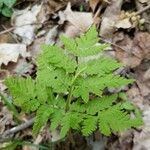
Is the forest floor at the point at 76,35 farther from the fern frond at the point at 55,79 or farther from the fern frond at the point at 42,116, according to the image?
the fern frond at the point at 55,79

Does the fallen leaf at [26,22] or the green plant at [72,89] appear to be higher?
the green plant at [72,89]

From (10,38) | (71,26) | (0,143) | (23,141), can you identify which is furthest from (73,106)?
(10,38)

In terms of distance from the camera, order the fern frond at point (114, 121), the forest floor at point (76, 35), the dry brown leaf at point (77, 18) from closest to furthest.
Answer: the fern frond at point (114, 121)
the forest floor at point (76, 35)
the dry brown leaf at point (77, 18)

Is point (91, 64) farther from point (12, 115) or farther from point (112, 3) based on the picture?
point (112, 3)

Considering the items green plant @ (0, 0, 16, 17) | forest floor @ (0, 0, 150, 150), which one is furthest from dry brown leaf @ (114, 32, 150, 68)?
green plant @ (0, 0, 16, 17)

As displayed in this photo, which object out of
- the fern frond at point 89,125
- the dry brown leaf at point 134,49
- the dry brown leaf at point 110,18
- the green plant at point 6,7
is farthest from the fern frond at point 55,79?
the green plant at point 6,7

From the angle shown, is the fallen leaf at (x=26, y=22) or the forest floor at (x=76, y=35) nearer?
A: the forest floor at (x=76, y=35)

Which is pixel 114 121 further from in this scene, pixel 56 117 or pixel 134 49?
pixel 134 49

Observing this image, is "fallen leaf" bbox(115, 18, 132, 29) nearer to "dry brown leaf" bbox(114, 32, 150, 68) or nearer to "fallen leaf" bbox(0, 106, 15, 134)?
"dry brown leaf" bbox(114, 32, 150, 68)
